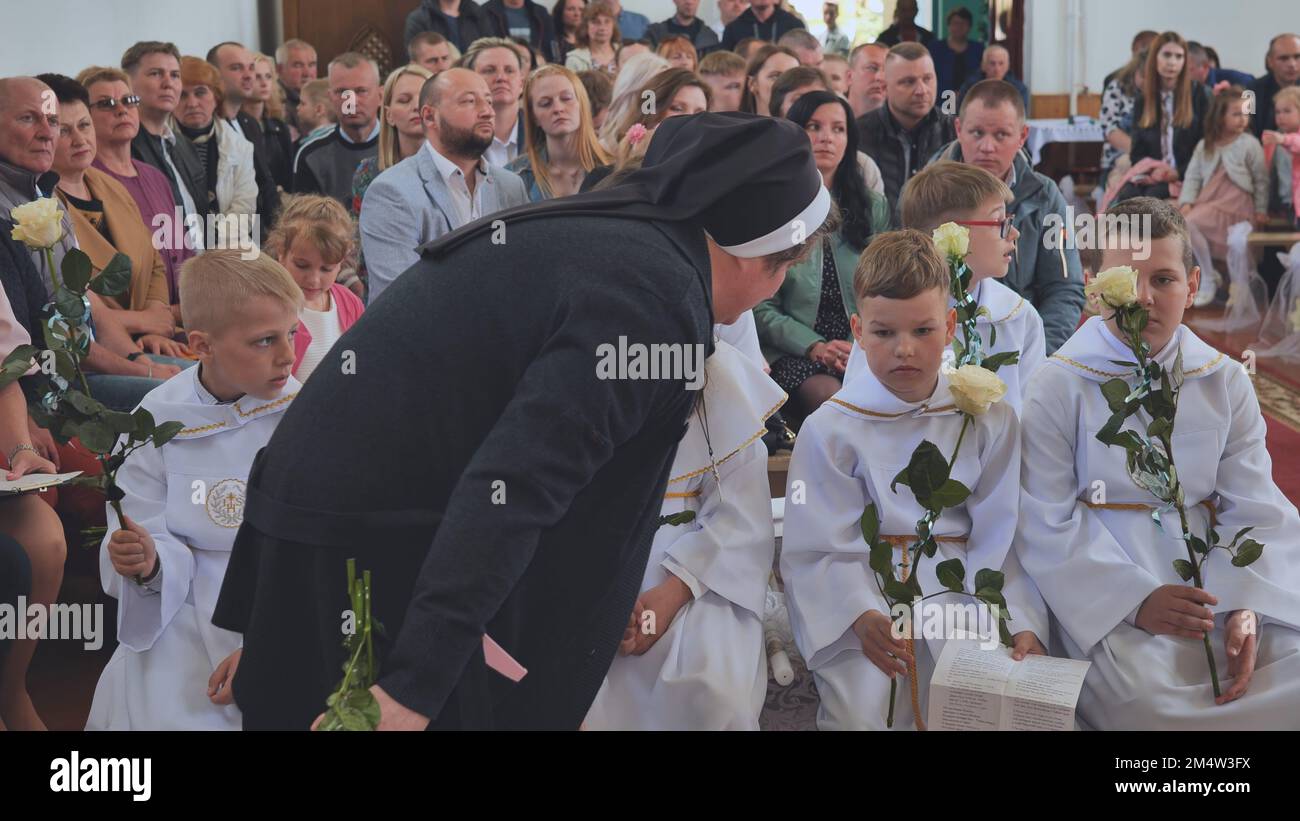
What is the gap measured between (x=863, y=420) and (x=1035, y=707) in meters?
0.72

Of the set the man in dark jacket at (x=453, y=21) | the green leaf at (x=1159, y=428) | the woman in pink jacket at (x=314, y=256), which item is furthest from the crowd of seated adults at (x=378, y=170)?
the man in dark jacket at (x=453, y=21)

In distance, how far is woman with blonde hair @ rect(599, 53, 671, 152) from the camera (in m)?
4.92

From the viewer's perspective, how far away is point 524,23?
9.88m

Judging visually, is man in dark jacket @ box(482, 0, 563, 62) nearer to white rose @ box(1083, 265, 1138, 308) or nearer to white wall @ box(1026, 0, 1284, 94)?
white wall @ box(1026, 0, 1284, 94)

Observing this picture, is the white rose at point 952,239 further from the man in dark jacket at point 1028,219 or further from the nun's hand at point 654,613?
the man in dark jacket at point 1028,219

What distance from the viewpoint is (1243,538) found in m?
2.84

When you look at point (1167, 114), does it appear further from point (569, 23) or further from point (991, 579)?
point (991, 579)

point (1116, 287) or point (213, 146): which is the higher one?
point (213, 146)

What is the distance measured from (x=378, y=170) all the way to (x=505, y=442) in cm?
413

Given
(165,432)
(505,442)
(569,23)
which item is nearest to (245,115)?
(569,23)

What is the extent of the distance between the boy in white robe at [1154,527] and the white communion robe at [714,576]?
1.95 ft

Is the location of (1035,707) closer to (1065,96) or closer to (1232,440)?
(1232,440)
